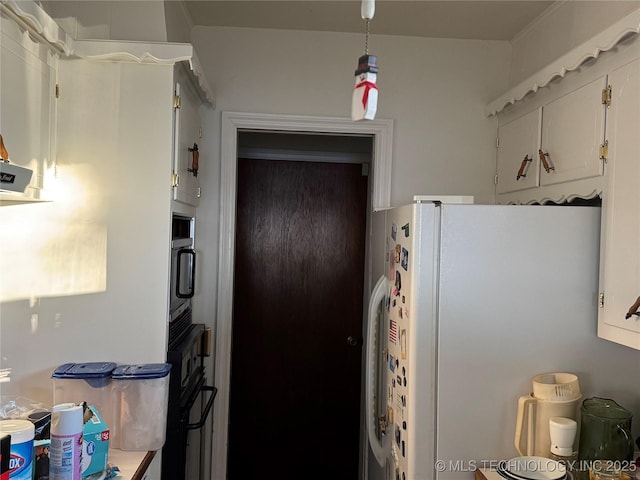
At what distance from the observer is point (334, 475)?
132 inches

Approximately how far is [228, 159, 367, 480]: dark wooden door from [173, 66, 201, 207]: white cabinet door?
100 centimetres

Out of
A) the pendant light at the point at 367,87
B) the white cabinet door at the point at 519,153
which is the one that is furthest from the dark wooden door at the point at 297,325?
the pendant light at the point at 367,87

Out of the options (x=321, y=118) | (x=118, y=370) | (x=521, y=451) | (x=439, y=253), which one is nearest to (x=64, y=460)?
(x=118, y=370)

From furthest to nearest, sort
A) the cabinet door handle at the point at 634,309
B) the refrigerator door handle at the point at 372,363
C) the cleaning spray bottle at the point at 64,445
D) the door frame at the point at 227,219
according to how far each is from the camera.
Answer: the door frame at the point at 227,219 → the refrigerator door handle at the point at 372,363 → the cabinet door handle at the point at 634,309 → the cleaning spray bottle at the point at 64,445

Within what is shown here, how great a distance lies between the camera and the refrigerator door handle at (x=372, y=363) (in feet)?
6.29

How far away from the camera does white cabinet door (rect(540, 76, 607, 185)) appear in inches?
63.3

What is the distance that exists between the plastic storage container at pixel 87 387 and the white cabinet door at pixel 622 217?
156 centimetres

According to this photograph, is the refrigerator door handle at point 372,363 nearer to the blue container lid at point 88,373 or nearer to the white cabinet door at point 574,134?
the white cabinet door at point 574,134

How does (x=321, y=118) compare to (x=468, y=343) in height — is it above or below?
above

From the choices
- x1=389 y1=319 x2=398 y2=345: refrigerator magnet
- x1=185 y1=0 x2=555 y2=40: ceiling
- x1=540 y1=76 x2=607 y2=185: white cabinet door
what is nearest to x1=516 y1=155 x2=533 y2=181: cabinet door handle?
x1=540 y1=76 x2=607 y2=185: white cabinet door

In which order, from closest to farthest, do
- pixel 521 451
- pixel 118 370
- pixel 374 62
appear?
1. pixel 374 62
2. pixel 521 451
3. pixel 118 370

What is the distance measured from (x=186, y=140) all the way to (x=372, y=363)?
113 centimetres

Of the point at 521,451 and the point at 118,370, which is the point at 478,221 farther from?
the point at 118,370

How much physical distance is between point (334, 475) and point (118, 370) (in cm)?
214
